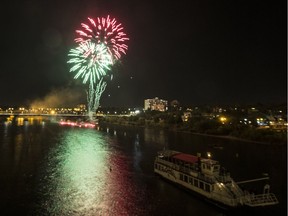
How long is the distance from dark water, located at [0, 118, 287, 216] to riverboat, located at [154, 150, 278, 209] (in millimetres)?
797

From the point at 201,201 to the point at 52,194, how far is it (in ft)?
44.3

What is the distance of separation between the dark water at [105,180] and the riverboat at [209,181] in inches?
31.4

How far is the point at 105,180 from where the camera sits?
3222cm

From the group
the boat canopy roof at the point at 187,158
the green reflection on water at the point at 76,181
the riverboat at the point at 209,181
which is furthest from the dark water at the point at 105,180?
the boat canopy roof at the point at 187,158

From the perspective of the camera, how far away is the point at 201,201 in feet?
82.5

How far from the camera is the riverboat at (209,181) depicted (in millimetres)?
22984

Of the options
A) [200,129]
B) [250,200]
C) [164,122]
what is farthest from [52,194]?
[164,122]

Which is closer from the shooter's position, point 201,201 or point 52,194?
point 201,201

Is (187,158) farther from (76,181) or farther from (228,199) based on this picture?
(76,181)

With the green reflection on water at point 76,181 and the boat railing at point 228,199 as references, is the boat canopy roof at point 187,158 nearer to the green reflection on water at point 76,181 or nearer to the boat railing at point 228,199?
the boat railing at point 228,199

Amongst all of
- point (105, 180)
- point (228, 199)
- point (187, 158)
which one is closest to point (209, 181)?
point (228, 199)

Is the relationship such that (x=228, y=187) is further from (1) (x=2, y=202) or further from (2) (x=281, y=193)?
(1) (x=2, y=202)

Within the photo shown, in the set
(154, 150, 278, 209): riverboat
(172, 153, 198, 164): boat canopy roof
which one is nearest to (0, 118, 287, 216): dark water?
(154, 150, 278, 209): riverboat

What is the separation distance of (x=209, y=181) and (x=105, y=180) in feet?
40.1
